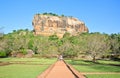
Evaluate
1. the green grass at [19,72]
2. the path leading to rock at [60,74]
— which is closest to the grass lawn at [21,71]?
the green grass at [19,72]

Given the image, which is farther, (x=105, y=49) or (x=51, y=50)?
(x=51, y=50)

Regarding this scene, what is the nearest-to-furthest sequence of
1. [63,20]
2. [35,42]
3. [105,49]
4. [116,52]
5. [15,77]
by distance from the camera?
[15,77] → [105,49] → [116,52] → [35,42] → [63,20]

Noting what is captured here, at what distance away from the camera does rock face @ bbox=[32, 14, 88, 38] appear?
511ft

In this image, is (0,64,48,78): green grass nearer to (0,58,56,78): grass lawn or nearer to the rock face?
(0,58,56,78): grass lawn

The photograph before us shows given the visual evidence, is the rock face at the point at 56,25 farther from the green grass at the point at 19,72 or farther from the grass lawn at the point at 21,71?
the green grass at the point at 19,72

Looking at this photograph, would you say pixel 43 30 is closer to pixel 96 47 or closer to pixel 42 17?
pixel 42 17

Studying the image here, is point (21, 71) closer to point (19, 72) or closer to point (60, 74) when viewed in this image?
point (19, 72)

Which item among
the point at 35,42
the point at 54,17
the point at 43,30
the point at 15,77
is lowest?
the point at 15,77

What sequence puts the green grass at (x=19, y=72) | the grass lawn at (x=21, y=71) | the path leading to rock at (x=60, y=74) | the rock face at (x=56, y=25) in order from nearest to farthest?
the green grass at (x=19, y=72), the grass lawn at (x=21, y=71), the path leading to rock at (x=60, y=74), the rock face at (x=56, y=25)

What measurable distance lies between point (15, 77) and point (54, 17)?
150112 mm

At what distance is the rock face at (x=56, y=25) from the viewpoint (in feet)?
511

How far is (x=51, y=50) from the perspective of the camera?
7781 centimetres

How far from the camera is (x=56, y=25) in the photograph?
162 m

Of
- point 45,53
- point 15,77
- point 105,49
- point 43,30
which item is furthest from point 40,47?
point 43,30
